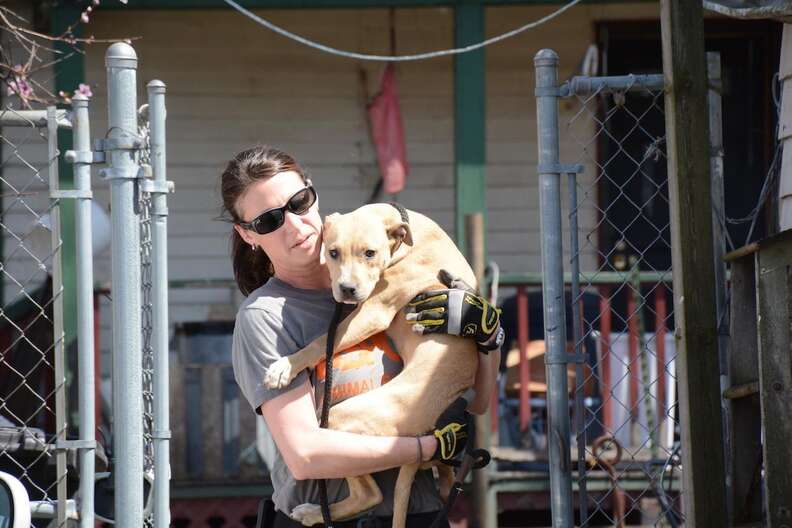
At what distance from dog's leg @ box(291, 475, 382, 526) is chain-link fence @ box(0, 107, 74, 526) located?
0.81m

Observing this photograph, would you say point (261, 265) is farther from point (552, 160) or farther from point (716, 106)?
point (716, 106)

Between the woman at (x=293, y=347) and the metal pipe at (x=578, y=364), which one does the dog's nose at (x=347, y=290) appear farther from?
the metal pipe at (x=578, y=364)

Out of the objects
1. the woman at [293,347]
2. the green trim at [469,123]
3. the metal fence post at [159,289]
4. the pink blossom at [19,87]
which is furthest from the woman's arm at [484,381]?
the green trim at [469,123]

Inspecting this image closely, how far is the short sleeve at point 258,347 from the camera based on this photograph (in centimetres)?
313

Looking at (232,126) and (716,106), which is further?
(232,126)

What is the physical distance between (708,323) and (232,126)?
6.62m

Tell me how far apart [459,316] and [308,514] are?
687 mm

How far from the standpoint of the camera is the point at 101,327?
8641 millimetres

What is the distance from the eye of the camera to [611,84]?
353 cm

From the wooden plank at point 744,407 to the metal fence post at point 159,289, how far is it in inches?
66.0

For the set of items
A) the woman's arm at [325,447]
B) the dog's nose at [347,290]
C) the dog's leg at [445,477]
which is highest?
the dog's nose at [347,290]

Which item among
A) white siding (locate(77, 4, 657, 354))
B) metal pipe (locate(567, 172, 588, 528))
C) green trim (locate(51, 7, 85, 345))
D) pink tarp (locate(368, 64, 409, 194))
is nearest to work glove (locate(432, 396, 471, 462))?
metal pipe (locate(567, 172, 588, 528))

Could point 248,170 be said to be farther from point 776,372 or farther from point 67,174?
point 67,174

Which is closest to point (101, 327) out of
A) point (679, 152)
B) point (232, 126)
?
point (232, 126)
